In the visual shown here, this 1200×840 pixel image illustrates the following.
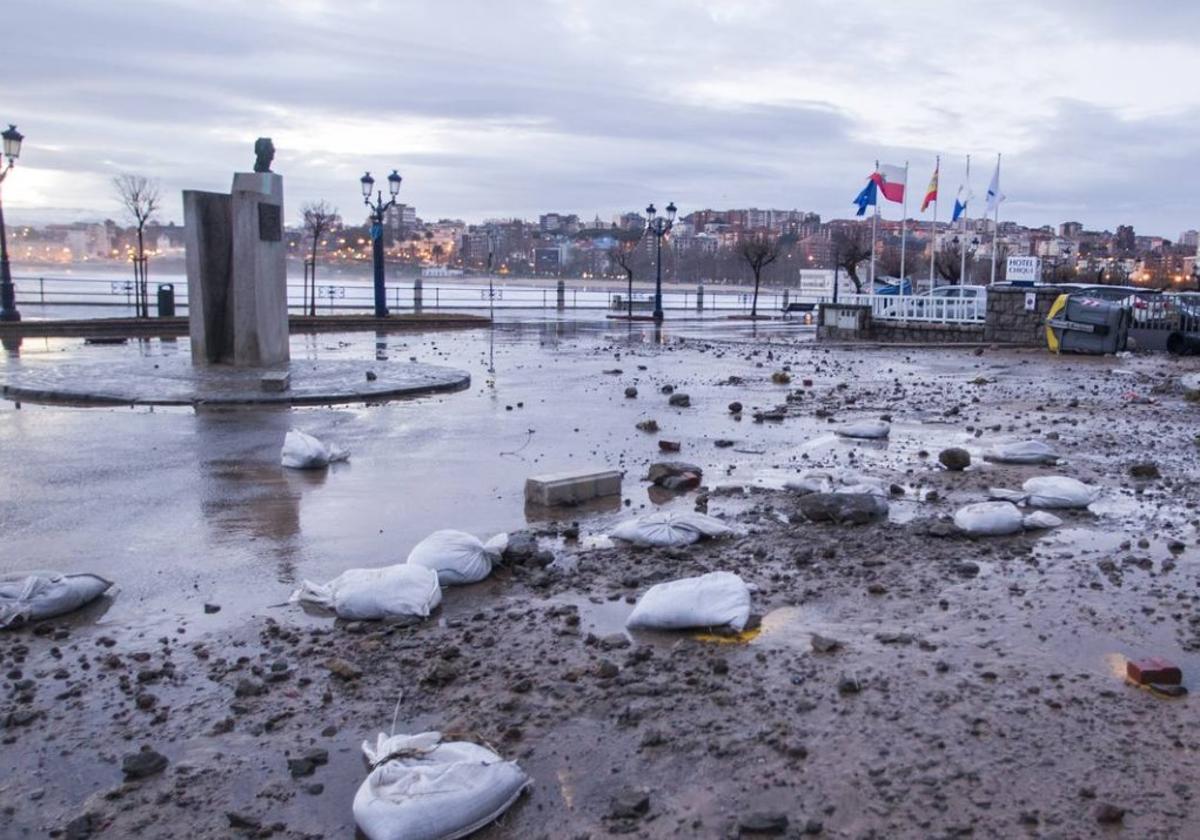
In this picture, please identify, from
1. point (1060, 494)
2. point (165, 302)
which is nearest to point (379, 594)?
point (1060, 494)

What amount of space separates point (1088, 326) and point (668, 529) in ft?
68.3

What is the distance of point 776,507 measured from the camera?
7.95 m

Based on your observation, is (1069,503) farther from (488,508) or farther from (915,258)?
(915,258)

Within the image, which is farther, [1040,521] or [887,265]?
[887,265]

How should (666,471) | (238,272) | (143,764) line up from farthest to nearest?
(238,272)
(666,471)
(143,764)

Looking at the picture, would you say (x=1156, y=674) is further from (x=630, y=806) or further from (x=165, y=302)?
(x=165, y=302)

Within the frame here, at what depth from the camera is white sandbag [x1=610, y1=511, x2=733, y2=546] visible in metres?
6.84

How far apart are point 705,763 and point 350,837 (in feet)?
4.39

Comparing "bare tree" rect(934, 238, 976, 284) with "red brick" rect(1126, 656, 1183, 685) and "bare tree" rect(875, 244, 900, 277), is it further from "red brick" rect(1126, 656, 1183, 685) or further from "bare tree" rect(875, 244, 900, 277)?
"red brick" rect(1126, 656, 1183, 685)

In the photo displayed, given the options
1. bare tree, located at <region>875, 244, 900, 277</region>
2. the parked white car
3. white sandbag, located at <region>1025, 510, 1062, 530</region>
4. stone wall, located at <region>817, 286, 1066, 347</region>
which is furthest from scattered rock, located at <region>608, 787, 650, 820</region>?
bare tree, located at <region>875, 244, 900, 277</region>

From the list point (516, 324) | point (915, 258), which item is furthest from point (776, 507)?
point (915, 258)

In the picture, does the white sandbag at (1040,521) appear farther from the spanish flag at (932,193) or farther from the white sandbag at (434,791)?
the spanish flag at (932,193)

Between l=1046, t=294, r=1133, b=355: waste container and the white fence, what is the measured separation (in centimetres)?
494

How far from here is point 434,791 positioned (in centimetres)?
346
